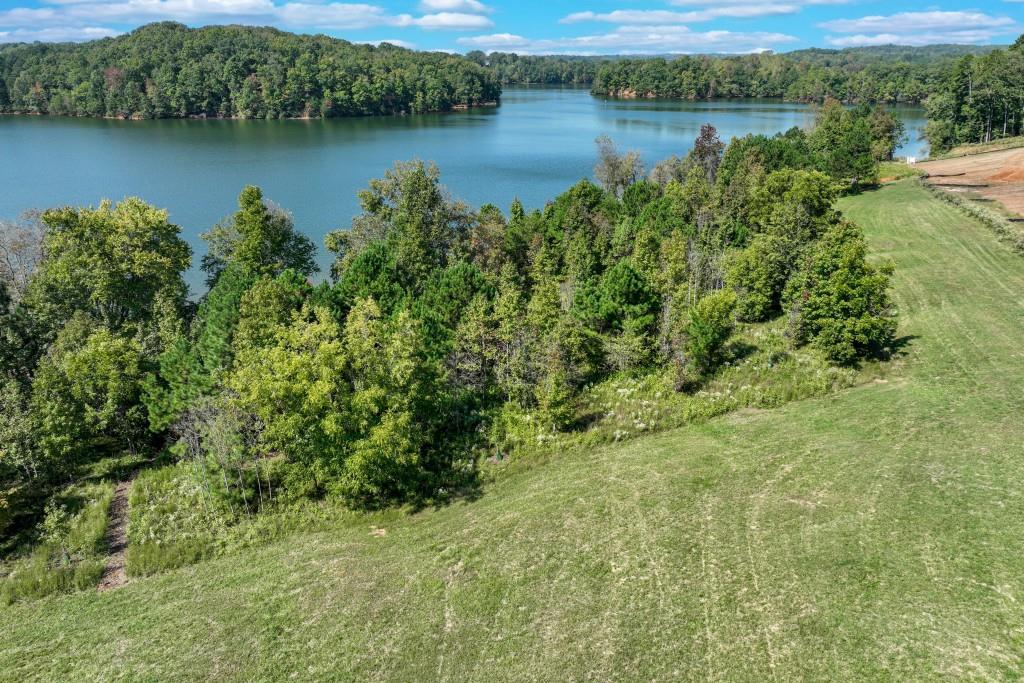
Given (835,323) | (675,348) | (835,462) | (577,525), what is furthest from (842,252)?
(577,525)

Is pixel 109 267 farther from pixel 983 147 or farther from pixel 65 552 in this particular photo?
pixel 983 147

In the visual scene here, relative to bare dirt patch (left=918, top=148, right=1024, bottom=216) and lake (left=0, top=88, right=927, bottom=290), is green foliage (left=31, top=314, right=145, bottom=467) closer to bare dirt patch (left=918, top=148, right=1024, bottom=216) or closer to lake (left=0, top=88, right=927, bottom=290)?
lake (left=0, top=88, right=927, bottom=290)

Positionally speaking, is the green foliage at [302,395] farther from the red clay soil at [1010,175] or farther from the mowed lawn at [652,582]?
the red clay soil at [1010,175]

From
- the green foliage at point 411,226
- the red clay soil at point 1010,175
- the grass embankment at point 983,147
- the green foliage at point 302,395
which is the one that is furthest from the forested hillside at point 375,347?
the grass embankment at point 983,147

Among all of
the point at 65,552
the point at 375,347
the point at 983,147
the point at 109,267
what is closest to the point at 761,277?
the point at 375,347

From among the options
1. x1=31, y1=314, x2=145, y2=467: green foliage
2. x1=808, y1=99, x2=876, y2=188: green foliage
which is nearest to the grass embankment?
x1=808, y1=99, x2=876, y2=188: green foliage
